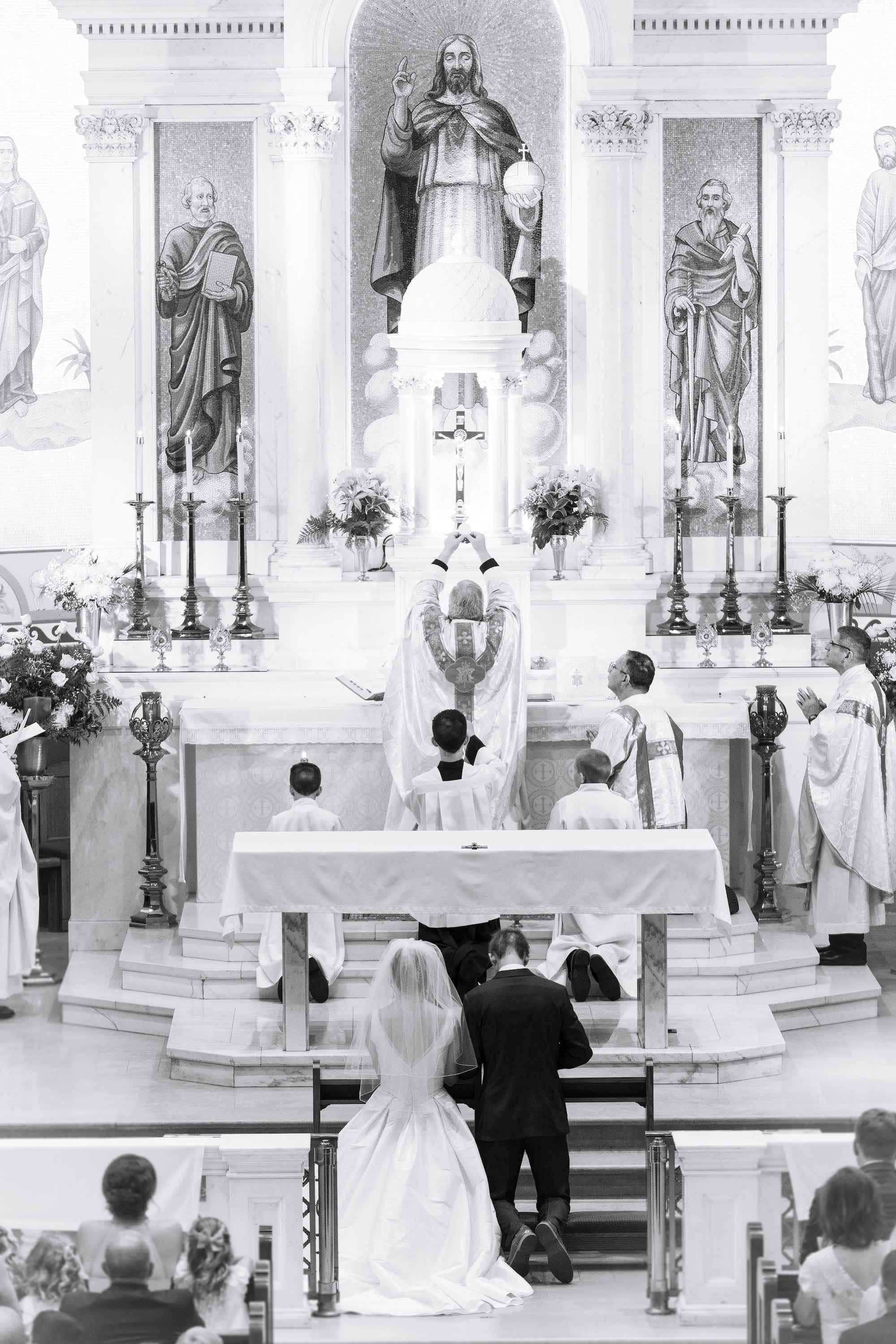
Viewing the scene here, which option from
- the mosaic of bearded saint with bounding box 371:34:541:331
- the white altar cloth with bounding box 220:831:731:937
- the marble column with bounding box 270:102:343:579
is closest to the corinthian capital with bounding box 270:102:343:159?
the marble column with bounding box 270:102:343:579

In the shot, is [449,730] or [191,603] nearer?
[449,730]

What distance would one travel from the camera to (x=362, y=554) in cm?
1538

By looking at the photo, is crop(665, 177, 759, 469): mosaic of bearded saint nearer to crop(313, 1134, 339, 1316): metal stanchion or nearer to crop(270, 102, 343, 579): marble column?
crop(270, 102, 343, 579): marble column

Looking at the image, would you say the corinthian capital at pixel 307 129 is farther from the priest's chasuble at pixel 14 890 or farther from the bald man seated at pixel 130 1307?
the bald man seated at pixel 130 1307

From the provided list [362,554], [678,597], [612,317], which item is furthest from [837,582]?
[362,554]

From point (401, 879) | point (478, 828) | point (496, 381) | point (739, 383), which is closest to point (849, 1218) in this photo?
point (401, 879)

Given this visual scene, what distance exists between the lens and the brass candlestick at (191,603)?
588 inches

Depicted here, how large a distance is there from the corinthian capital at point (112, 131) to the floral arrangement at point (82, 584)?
9.39ft

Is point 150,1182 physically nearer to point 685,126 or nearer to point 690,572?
point 690,572

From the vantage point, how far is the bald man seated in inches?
253

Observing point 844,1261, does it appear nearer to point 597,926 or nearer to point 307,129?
point 597,926

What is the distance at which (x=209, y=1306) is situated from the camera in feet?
22.0

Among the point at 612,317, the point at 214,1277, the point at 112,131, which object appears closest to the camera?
the point at 214,1277

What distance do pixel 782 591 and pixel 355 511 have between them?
300 centimetres
